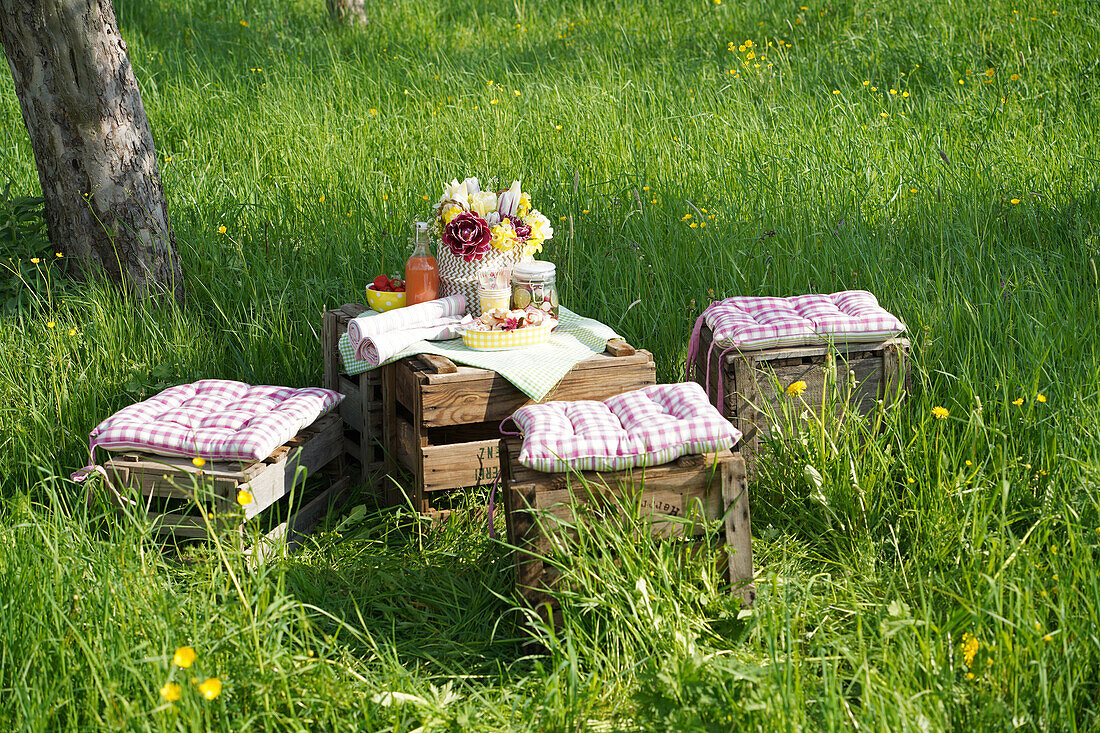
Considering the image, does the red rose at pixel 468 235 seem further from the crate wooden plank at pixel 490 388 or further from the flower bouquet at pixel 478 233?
the crate wooden plank at pixel 490 388

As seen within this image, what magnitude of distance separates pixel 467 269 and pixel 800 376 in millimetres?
1242

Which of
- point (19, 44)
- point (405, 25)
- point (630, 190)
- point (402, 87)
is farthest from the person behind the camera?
point (405, 25)

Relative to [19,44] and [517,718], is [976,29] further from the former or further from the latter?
[517,718]

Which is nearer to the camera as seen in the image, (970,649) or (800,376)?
(970,649)

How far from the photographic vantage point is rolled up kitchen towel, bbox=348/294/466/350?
334 centimetres

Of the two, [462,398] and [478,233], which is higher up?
[478,233]

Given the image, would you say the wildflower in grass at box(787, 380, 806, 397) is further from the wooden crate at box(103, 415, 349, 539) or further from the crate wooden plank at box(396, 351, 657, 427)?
the wooden crate at box(103, 415, 349, 539)

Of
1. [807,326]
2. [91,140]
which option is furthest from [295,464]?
[91,140]

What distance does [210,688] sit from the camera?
192 centimetres

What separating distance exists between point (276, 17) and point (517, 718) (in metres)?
8.57

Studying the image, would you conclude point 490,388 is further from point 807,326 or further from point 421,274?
point 807,326

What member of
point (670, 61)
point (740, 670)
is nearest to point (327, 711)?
point (740, 670)

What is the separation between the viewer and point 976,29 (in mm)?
8008

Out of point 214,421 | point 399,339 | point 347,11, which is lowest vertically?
point 214,421
